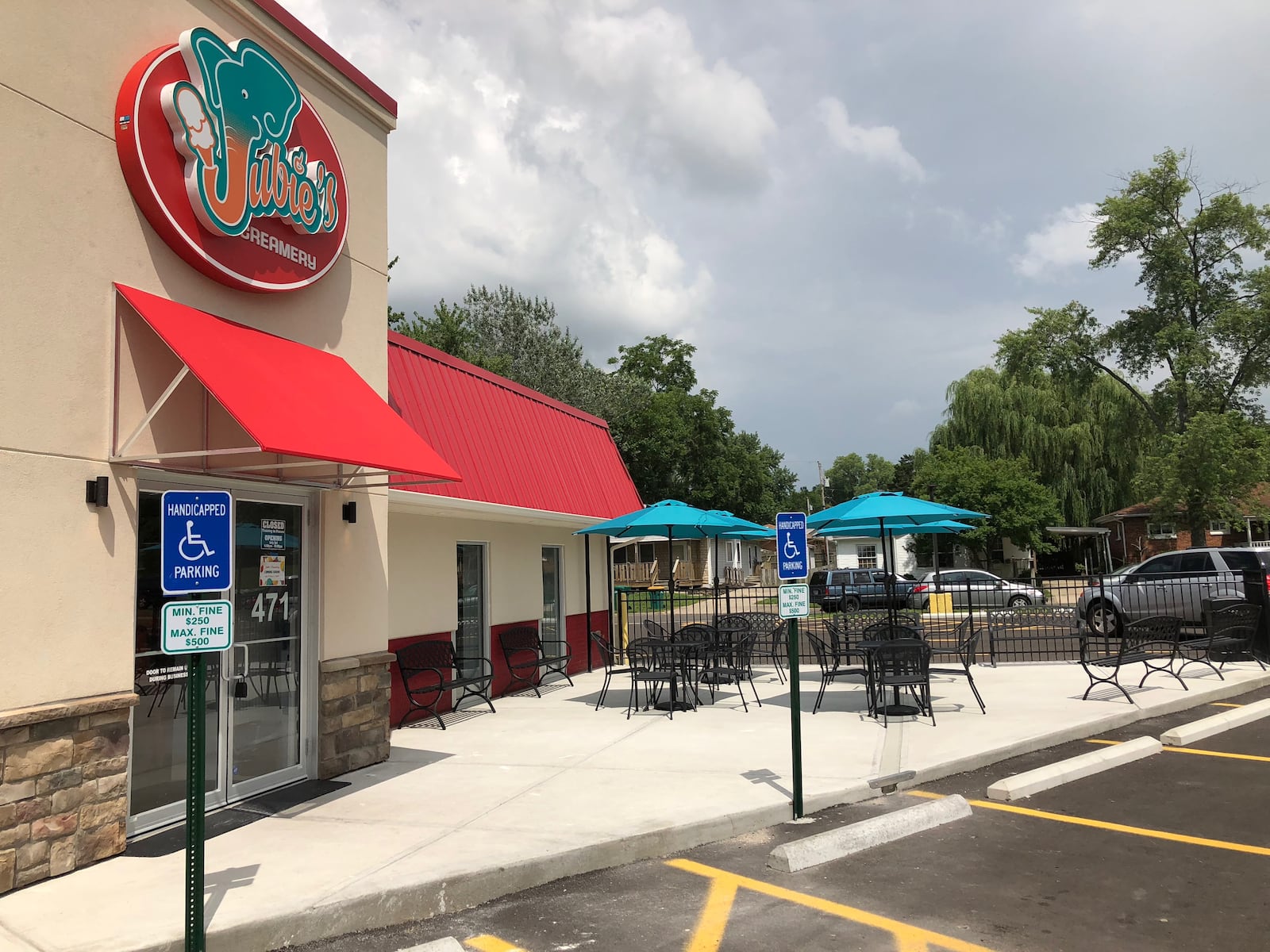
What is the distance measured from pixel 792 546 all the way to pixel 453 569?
20.3 ft

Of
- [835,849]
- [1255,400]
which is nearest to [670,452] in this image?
[1255,400]

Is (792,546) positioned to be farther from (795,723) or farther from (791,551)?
(795,723)

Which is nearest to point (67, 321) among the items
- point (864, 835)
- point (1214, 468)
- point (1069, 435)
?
point (864, 835)

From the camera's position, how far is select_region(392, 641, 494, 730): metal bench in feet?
33.9

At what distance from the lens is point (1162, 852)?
5.66 meters

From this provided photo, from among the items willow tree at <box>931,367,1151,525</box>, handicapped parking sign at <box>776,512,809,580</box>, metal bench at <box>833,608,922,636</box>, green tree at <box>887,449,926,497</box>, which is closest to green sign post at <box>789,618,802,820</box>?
handicapped parking sign at <box>776,512,809,580</box>

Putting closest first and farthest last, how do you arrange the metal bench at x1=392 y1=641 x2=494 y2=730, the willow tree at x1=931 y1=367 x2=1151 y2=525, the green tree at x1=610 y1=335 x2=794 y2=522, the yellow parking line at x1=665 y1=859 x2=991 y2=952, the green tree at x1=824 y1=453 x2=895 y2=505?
1. the yellow parking line at x1=665 y1=859 x2=991 y2=952
2. the metal bench at x1=392 y1=641 x2=494 y2=730
3. the willow tree at x1=931 y1=367 x2=1151 y2=525
4. the green tree at x1=610 y1=335 x2=794 y2=522
5. the green tree at x1=824 y1=453 x2=895 y2=505

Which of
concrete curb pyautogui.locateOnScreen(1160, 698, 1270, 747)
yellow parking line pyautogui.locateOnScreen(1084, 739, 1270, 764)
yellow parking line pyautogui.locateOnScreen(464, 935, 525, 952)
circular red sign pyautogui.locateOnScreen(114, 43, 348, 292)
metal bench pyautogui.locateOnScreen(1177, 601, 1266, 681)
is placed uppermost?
circular red sign pyautogui.locateOnScreen(114, 43, 348, 292)

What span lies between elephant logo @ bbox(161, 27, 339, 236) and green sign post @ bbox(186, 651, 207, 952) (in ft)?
12.6

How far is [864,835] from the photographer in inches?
234

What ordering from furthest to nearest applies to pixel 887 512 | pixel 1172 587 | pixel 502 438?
pixel 1172 587
pixel 502 438
pixel 887 512

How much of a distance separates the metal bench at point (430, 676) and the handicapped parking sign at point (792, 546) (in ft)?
17.2

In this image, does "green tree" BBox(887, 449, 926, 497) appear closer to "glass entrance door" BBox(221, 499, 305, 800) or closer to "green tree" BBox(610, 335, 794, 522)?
"green tree" BBox(610, 335, 794, 522)

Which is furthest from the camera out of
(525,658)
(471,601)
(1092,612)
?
(1092,612)
